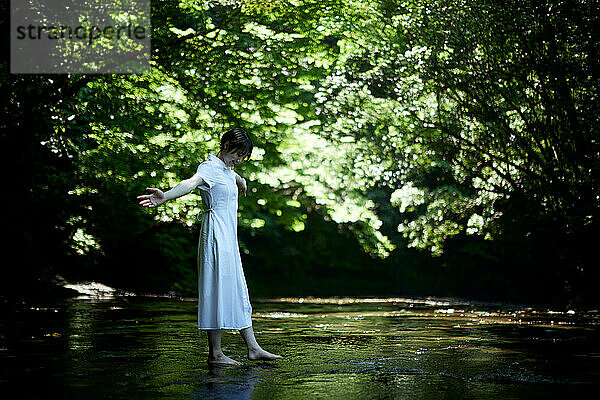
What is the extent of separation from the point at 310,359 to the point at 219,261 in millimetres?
1273

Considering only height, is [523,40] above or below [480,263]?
above

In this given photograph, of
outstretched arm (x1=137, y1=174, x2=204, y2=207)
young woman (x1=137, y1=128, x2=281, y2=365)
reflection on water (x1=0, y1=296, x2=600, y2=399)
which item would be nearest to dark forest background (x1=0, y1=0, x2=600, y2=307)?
reflection on water (x1=0, y1=296, x2=600, y2=399)

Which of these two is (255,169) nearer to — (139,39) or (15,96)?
(139,39)

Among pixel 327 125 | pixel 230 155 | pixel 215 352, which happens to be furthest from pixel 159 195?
pixel 327 125

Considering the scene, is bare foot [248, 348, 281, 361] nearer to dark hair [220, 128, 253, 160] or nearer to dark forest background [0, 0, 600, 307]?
dark hair [220, 128, 253, 160]

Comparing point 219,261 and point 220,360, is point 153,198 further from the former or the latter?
point 220,360

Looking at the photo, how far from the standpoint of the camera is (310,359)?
7457mm

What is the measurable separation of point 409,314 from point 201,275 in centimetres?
876

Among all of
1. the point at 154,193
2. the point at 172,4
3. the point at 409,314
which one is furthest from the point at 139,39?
the point at 154,193

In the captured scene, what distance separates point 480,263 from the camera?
104ft
